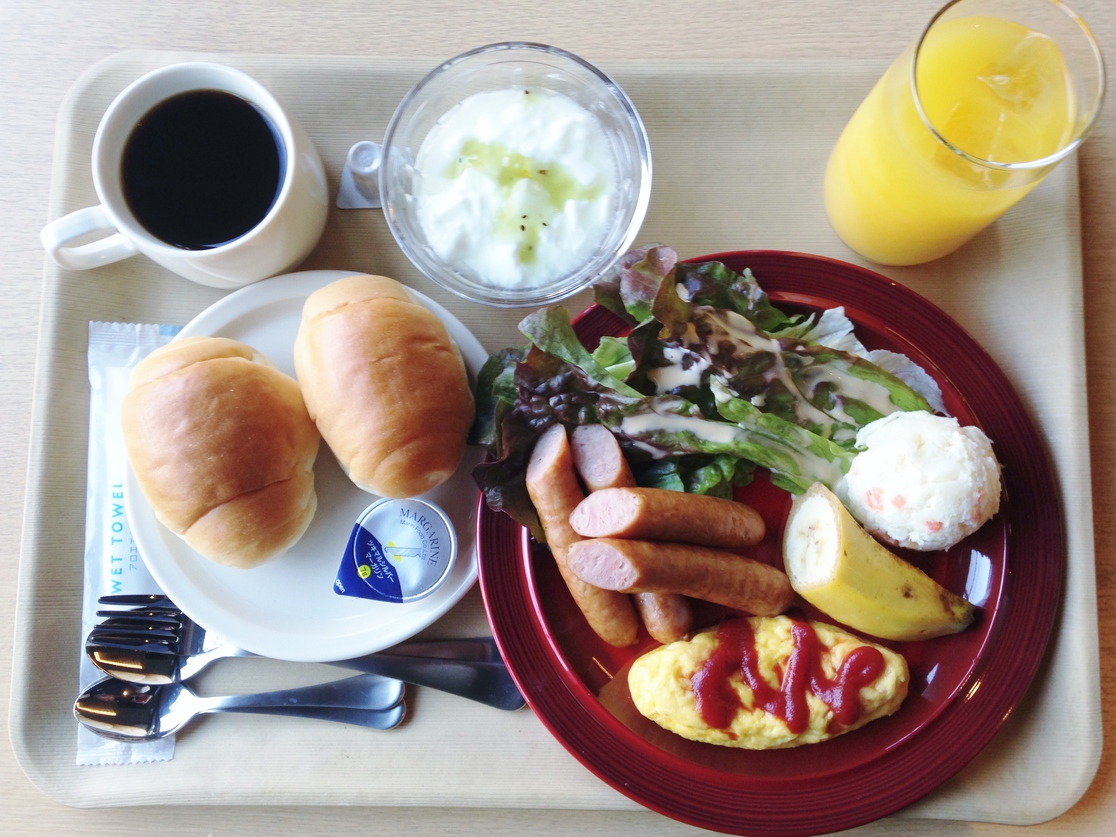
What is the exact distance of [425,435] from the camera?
48.7 inches

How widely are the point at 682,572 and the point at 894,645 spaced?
0.44m

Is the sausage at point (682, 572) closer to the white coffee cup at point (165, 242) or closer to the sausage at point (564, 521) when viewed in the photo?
the sausage at point (564, 521)

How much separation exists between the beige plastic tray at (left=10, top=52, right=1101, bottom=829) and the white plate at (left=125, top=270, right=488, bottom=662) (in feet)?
0.30

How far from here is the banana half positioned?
1209 mm

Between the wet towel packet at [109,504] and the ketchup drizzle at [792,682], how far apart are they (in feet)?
3.26

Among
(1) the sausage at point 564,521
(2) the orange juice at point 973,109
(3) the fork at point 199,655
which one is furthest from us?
(3) the fork at point 199,655

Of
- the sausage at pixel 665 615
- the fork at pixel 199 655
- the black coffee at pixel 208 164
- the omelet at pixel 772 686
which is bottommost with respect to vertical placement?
the fork at pixel 199 655

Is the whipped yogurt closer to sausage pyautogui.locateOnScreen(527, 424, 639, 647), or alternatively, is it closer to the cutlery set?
sausage pyautogui.locateOnScreen(527, 424, 639, 647)

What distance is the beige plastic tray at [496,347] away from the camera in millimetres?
1323

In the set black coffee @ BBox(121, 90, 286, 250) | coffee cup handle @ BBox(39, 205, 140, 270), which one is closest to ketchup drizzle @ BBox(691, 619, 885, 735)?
black coffee @ BBox(121, 90, 286, 250)

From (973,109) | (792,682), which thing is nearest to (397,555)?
(792,682)

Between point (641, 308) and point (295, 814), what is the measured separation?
44.6 inches

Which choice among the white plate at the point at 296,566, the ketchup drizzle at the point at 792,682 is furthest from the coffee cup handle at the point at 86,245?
the ketchup drizzle at the point at 792,682

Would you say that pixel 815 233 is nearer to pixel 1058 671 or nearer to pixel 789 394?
pixel 789 394
